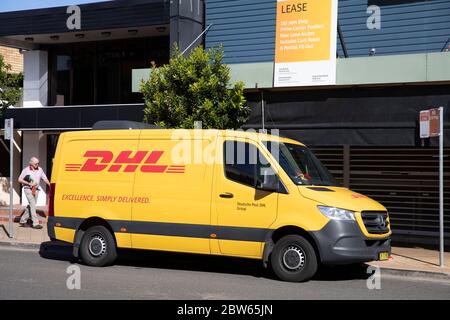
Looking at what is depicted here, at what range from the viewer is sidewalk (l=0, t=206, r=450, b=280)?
32.3 ft

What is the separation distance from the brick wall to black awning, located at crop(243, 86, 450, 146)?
14.4m

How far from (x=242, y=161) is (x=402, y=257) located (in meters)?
4.21

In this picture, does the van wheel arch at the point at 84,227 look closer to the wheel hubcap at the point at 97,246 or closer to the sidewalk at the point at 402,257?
the wheel hubcap at the point at 97,246

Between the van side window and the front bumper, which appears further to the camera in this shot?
the van side window

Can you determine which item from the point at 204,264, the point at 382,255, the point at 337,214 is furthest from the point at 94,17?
the point at 382,255

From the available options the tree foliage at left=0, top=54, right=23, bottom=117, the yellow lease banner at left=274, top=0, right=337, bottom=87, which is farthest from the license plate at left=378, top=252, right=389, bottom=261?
the tree foliage at left=0, top=54, right=23, bottom=117

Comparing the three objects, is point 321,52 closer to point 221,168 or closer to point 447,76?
point 447,76

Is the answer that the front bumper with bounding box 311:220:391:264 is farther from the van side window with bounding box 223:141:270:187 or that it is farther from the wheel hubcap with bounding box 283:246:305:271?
the van side window with bounding box 223:141:270:187

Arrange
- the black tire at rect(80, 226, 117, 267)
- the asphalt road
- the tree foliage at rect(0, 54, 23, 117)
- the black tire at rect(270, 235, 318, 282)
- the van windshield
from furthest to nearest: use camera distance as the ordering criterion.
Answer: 1. the tree foliage at rect(0, 54, 23, 117)
2. the black tire at rect(80, 226, 117, 267)
3. the van windshield
4. the black tire at rect(270, 235, 318, 282)
5. the asphalt road

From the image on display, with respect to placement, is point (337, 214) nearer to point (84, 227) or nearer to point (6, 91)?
point (84, 227)

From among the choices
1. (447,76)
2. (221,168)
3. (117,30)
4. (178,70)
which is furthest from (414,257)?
(117,30)

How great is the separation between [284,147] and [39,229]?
8252mm

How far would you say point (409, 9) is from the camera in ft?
43.7
